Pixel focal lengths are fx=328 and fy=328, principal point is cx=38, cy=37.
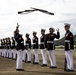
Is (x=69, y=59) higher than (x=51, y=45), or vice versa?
(x=51, y=45)

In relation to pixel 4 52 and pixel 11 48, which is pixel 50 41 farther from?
pixel 4 52

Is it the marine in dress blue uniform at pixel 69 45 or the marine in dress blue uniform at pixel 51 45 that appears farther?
the marine in dress blue uniform at pixel 51 45

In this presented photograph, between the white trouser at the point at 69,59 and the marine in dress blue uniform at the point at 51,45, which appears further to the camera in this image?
the marine in dress blue uniform at the point at 51,45

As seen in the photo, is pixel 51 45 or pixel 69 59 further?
pixel 51 45

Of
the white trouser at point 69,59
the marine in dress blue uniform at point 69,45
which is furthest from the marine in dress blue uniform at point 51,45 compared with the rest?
the white trouser at point 69,59

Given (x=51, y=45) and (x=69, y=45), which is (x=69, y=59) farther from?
(x=51, y=45)

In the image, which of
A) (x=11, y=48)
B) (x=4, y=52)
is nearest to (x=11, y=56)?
(x=11, y=48)

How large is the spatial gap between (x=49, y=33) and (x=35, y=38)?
4.81 metres

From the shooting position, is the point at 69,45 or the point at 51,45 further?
the point at 51,45

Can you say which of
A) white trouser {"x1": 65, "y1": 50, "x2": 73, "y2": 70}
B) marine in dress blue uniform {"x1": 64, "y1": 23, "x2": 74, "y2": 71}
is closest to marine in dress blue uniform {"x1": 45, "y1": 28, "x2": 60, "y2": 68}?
marine in dress blue uniform {"x1": 64, "y1": 23, "x2": 74, "y2": 71}

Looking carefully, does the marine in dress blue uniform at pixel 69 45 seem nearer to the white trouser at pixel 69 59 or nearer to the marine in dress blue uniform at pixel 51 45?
the white trouser at pixel 69 59

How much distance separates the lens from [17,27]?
58.0ft

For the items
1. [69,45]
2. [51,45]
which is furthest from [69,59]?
[51,45]

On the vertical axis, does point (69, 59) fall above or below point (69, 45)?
below
